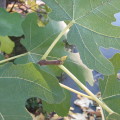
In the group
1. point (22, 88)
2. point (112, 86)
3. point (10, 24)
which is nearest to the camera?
point (22, 88)

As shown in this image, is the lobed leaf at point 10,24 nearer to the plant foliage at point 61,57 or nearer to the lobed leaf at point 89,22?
the plant foliage at point 61,57

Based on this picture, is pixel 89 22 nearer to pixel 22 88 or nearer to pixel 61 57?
pixel 61 57

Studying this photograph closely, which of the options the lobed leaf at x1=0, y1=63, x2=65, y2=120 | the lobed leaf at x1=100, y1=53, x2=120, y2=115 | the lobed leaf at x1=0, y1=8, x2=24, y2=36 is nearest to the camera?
the lobed leaf at x1=0, y1=63, x2=65, y2=120

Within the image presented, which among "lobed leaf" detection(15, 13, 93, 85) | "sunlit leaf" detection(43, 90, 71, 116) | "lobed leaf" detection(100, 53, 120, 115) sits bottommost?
"sunlit leaf" detection(43, 90, 71, 116)

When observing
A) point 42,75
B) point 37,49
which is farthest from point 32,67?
point 37,49

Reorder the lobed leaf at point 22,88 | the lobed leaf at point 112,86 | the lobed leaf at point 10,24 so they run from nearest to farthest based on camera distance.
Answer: the lobed leaf at point 22,88, the lobed leaf at point 112,86, the lobed leaf at point 10,24

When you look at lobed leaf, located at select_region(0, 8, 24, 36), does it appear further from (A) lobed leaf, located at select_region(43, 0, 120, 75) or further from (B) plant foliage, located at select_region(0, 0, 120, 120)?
(A) lobed leaf, located at select_region(43, 0, 120, 75)

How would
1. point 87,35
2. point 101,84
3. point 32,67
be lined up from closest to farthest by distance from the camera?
point 32,67
point 87,35
point 101,84

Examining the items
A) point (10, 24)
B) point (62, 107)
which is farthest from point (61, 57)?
point (10, 24)

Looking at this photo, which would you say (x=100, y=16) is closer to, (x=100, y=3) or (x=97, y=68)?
(x=100, y=3)

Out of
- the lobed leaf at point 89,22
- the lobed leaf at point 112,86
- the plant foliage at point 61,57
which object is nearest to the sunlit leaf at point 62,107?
the plant foliage at point 61,57

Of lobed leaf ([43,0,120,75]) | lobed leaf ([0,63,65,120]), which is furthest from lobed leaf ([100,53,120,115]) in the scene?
lobed leaf ([0,63,65,120])
